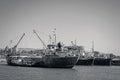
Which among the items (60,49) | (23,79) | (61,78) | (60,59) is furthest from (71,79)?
(60,49)

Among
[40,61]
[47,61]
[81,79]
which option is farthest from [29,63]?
[81,79]

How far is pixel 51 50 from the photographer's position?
596 ft

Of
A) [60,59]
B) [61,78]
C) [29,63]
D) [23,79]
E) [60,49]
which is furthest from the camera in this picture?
[29,63]

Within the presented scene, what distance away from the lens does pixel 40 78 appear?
116 m

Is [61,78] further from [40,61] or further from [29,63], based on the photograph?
[29,63]

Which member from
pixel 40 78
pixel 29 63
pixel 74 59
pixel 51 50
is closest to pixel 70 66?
pixel 74 59

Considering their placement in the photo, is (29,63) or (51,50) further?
(29,63)

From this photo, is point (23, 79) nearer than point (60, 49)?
Yes

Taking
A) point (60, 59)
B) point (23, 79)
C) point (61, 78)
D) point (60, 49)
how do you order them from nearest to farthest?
point (23, 79), point (61, 78), point (60, 59), point (60, 49)

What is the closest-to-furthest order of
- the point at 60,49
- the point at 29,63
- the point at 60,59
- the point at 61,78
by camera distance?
the point at 61,78 → the point at 60,59 → the point at 60,49 → the point at 29,63

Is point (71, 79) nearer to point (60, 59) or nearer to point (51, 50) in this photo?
point (60, 59)

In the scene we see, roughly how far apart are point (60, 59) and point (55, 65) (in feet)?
13.5

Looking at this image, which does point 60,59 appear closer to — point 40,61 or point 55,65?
point 55,65

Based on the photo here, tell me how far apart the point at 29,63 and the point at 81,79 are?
82556 millimetres
